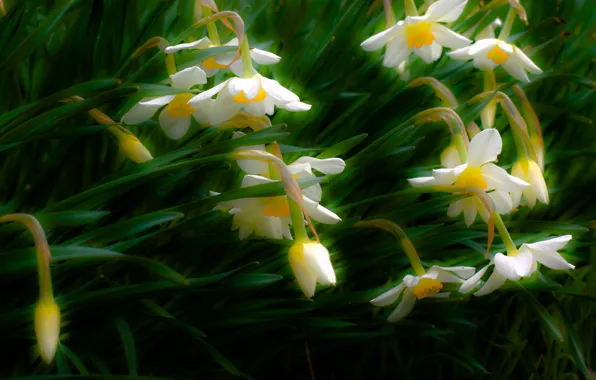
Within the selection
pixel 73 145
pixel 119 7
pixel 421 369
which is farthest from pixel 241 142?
pixel 421 369

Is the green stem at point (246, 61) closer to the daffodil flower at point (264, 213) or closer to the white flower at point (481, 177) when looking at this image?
the daffodil flower at point (264, 213)

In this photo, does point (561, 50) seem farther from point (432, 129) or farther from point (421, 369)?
point (421, 369)

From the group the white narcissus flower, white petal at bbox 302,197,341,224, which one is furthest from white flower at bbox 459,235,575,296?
the white narcissus flower

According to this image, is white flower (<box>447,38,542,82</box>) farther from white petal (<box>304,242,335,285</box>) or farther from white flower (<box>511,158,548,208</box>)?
white petal (<box>304,242,335,285</box>)

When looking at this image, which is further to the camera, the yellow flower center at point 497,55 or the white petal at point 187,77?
the yellow flower center at point 497,55

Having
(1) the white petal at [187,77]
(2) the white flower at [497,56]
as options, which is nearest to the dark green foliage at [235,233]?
(1) the white petal at [187,77]

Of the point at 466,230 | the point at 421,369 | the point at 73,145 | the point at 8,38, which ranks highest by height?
the point at 8,38

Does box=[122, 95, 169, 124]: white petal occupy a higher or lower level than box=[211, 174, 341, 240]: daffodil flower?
higher
